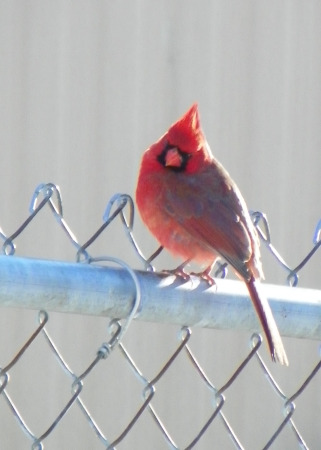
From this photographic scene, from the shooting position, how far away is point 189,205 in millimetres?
3279

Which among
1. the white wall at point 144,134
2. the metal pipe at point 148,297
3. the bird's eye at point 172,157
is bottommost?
Result: the white wall at point 144,134

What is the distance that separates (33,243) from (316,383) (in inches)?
58.9

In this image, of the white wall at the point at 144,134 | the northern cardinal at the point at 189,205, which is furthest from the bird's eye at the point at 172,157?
the white wall at the point at 144,134

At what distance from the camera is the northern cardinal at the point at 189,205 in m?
3.14

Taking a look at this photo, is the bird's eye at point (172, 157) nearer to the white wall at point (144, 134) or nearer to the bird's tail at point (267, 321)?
the bird's tail at point (267, 321)

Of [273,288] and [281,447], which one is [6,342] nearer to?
[281,447]

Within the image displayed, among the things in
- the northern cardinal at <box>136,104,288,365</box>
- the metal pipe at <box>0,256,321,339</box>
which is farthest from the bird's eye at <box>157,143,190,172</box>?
the metal pipe at <box>0,256,321,339</box>

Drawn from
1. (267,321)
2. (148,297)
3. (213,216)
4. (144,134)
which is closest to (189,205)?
(213,216)

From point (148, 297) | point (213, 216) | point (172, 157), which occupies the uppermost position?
point (148, 297)

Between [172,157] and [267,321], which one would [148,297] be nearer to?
[267,321]

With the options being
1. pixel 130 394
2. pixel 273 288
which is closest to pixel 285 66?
pixel 130 394

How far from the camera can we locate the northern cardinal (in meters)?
3.14

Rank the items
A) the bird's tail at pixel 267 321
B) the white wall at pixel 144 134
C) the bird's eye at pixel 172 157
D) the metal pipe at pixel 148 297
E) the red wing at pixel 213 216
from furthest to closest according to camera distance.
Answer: the white wall at pixel 144 134, the bird's eye at pixel 172 157, the red wing at pixel 213 216, the bird's tail at pixel 267 321, the metal pipe at pixel 148 297

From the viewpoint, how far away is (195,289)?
215 centimetres
